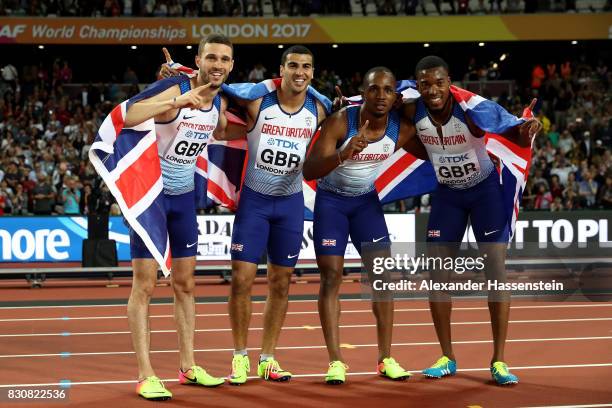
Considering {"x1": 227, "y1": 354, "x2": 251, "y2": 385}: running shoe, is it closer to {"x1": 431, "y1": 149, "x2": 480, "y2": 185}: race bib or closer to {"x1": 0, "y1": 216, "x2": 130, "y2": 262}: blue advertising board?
{"x1": 431, "y1": 149, "x2": 480, "y2": 185}: race bib

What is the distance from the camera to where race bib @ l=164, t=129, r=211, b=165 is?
657 centimetres

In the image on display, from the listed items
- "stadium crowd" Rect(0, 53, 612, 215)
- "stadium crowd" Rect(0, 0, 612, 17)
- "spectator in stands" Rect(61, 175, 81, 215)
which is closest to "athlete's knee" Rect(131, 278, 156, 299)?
"stadium crowd" Rect(0, 53, 612, 215)

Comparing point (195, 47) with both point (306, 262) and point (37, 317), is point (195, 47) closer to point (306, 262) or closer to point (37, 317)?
point (306, 262)

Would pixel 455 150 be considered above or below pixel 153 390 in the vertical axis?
above

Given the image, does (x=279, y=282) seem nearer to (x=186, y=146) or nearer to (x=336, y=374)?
(x=336, y=374)

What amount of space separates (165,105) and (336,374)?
2.32 meters

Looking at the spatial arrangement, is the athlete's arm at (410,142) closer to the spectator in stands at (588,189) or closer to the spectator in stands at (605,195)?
the spectator in stands at (605,195)

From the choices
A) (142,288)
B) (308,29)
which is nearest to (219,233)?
(142,288)

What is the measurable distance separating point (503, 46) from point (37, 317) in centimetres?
2143

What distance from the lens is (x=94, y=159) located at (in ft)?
21.2

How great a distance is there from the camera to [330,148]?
6699mm

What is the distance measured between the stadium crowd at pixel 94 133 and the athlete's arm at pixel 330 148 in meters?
9.33

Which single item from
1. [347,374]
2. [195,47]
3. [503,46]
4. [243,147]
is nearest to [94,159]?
[243,147]

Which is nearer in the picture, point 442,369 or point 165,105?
point 165,105
